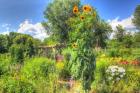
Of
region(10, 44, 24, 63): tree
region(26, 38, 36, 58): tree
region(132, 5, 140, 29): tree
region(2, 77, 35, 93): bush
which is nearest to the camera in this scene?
region(2, 77, 35, 93): bush

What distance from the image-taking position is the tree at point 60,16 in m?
41.0

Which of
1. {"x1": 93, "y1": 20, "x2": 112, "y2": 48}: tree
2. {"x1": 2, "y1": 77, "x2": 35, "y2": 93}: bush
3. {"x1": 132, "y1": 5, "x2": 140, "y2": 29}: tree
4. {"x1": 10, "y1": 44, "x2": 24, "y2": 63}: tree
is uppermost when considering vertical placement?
{"x1": 132, "y1": 5, "x2": 140, "y2": 29}: tree

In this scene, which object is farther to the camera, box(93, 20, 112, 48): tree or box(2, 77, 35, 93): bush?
box(93, 20, 112, 48): tree

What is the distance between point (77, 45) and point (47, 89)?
1.74 m

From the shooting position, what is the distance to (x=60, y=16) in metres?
41.6

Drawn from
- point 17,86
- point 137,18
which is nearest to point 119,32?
point 137,18

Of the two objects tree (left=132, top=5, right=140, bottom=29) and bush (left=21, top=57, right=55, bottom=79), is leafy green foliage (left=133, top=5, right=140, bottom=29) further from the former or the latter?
bush (left=21, top=57, right=55, bottom=79)

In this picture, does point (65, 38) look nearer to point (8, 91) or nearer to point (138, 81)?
point (138, 81)

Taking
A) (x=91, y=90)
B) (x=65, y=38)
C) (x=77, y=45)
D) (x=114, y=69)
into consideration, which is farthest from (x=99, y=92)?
(x=65, y=38)

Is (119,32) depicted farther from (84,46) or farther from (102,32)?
(84,46)

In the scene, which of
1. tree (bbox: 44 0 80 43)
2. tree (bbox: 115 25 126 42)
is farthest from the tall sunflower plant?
tree (bbox: 115 25 126 42)

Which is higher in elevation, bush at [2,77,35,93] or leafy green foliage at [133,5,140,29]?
leafy green foliage at [133,5,140,29]

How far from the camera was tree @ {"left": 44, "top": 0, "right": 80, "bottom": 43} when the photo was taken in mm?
41000

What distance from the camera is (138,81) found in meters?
13.0
